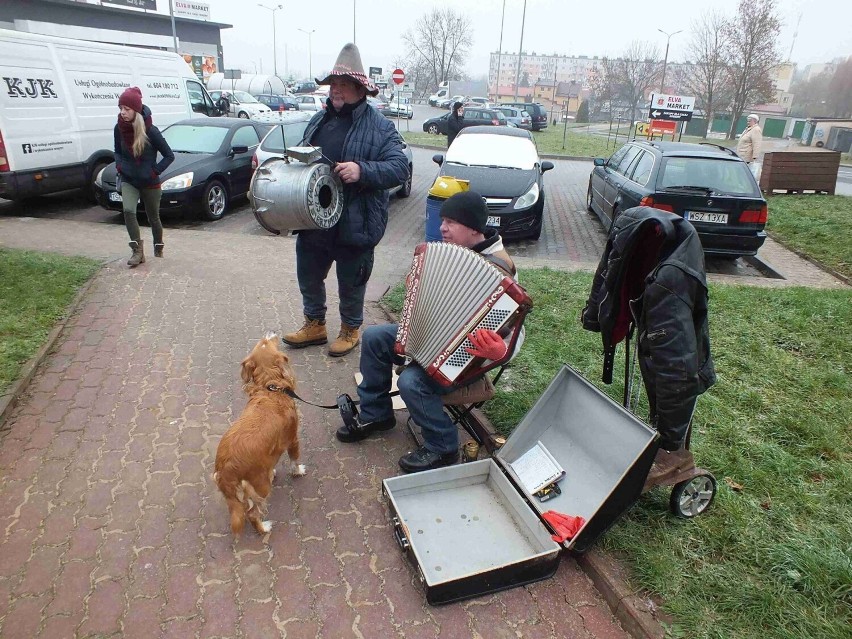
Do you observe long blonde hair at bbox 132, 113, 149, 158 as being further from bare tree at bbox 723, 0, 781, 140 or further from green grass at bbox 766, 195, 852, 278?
bare tree at bbox 723, 0, 781, 140

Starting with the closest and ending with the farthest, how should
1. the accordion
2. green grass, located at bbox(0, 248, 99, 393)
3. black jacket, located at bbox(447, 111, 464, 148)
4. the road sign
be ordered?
the accordion, green grass, located at bbox(0, 248, 99, 393), black jacket, located at bbox(447, 111, 464, 148), the road sign

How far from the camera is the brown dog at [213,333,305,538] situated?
265 centimetres

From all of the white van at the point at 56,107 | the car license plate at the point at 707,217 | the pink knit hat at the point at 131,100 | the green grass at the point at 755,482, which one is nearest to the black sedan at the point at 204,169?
the white van at the point at 56,107

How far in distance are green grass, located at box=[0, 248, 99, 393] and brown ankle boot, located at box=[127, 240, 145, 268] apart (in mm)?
405

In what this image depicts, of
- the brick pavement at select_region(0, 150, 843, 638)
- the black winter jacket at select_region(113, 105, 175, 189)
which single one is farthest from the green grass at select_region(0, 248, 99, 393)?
the black winter jacket at select_region(113, 105, 175, 189)

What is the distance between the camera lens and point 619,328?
3121mm

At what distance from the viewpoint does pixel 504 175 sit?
9.27 metres

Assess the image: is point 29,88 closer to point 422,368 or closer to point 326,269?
point 326,269

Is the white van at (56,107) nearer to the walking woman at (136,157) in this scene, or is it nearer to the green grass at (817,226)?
the walking woman at (136,157)

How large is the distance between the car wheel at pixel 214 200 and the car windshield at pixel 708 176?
753 cm

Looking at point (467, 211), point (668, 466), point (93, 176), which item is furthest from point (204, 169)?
point (668, 466)

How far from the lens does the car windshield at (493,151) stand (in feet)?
32.1

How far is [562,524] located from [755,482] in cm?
133

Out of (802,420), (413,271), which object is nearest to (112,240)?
(413,271)
